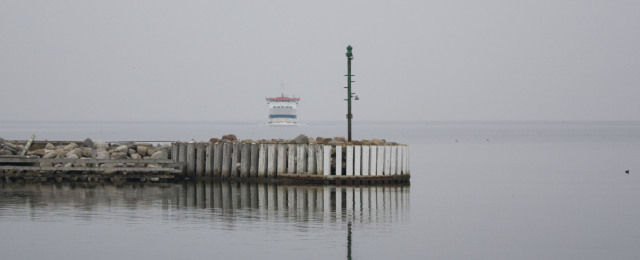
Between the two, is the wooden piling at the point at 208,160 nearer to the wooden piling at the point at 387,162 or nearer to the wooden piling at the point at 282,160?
the wooden piling at the point at 282,160

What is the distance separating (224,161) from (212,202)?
6463 millimetres

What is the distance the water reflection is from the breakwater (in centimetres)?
66

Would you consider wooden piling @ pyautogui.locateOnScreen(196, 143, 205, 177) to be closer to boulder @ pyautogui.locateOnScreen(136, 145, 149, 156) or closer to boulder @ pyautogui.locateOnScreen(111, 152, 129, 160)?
boulder @ pyautogui.locateOnScreen(136, 145, 149, 156)

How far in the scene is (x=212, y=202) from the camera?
3134 centimetres

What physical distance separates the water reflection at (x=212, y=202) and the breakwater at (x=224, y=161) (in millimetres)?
661

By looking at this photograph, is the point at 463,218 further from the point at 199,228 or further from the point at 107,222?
the point at 107,222

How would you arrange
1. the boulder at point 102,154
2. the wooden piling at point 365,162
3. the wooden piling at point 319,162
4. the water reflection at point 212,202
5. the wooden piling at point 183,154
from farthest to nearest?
the boulder at point 102,154, the wooden piling at point 183,154, the wooden piling at point 319,162, the wooden piling at point 365,162, the water reflection at point 212,202

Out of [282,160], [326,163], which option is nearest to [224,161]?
[282,160]

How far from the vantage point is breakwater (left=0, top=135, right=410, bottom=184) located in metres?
35.9

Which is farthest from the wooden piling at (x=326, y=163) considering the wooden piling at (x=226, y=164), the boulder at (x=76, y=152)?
the boulder at (x=76, y=152)

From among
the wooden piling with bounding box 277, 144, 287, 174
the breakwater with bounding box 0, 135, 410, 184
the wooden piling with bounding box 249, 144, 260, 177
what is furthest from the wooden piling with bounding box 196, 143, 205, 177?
the wooden piling with bounding box 277, 144, 287, 174

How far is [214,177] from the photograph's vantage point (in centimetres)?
3762

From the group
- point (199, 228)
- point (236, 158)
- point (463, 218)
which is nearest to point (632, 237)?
point (463, 218)

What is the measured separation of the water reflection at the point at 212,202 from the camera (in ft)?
91.5
